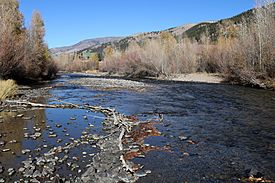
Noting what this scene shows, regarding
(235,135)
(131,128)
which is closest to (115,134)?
(131,128)

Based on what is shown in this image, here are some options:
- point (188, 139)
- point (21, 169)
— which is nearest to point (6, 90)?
point (21, 169)

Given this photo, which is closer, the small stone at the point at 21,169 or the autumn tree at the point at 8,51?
the small stone at the point at 21,169

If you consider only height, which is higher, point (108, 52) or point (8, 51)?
point (108, 52)

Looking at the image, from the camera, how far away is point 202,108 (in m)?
22.0

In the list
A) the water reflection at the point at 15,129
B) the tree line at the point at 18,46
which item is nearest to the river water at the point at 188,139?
the water reflection at the point at 15,129

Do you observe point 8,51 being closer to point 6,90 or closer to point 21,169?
point 6,90

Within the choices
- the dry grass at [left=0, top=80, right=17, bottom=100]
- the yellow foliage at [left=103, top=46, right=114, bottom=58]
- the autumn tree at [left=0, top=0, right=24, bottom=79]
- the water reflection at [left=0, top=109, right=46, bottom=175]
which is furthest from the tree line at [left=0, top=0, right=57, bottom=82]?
the yellow foliage at [left=103, top=46, right=114, bottom=58]

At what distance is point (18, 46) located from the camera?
38781mm

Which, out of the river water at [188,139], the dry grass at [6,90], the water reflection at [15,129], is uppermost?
the dry grass at [6,90]

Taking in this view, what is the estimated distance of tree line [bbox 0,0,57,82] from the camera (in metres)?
35.1

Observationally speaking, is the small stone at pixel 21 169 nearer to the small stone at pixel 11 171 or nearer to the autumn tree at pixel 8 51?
the small stone at pixel 11 171

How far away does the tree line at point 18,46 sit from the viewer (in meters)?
35.1

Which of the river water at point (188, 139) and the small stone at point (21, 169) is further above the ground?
the small stone at point (21, 169)

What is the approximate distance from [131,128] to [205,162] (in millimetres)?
5532
